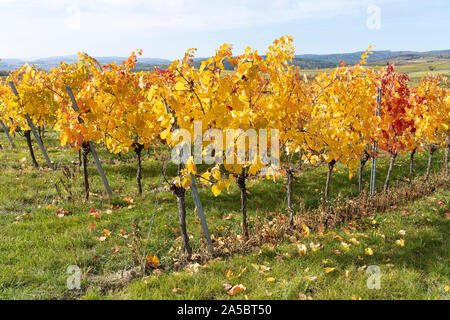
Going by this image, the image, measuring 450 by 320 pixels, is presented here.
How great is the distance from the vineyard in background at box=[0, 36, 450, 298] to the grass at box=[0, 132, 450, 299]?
31 cm

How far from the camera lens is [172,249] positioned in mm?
3951

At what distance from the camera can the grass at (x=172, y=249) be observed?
9.77 feet

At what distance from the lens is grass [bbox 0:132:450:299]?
2977mm

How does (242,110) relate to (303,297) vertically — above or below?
above

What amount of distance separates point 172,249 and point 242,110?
2.17m

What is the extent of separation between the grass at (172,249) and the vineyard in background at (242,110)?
1.03ft

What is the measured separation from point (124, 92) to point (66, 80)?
1322mm

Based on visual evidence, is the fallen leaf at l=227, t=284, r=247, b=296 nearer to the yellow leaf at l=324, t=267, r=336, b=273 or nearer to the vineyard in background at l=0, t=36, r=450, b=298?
the vineyard in background at l=0, t=36, r=450, b=298

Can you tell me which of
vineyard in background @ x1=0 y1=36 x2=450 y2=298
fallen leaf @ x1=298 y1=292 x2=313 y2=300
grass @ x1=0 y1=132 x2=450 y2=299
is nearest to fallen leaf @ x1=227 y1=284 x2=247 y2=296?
grass @ x1=0 y1=132 x2=450 y2=299

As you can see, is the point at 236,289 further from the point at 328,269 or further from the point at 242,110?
the point at 242,110

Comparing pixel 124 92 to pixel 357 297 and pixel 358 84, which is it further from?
pixel 357 297

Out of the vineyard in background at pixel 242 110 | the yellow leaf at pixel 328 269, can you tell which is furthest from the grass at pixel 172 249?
the vineyard in background at pixel 242 110

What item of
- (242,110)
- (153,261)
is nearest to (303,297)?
(153,261)

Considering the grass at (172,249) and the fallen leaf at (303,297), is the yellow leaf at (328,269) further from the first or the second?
the fallen leaf at (303,297)
